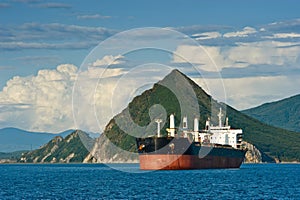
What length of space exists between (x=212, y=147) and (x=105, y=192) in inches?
3062

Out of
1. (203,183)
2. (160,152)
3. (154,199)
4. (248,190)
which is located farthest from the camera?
(160,152)

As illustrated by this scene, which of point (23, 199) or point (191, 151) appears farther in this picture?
point (191, 151)

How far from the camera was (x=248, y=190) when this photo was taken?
116 meters

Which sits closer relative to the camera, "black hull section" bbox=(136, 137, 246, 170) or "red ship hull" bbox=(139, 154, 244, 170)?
"black hull section" bbox=(136, 137, 246, 170)

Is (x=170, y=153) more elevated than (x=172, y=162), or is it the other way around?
(x=170, y=153)

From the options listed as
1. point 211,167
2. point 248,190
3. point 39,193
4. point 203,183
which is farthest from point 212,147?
point 39,193

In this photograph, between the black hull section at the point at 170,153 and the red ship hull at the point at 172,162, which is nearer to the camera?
the black hull section at the point at 170,153

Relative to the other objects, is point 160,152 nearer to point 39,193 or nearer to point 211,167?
point 211,167

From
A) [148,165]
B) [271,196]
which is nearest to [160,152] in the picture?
[148,165]

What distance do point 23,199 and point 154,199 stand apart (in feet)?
60.9

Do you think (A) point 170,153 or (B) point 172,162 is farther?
(B) point 172,162

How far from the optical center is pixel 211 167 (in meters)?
194

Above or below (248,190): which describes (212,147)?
above

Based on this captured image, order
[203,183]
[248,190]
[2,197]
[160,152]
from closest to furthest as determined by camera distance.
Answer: [2,197] < [248,190] < [203,183] < [160,152]
